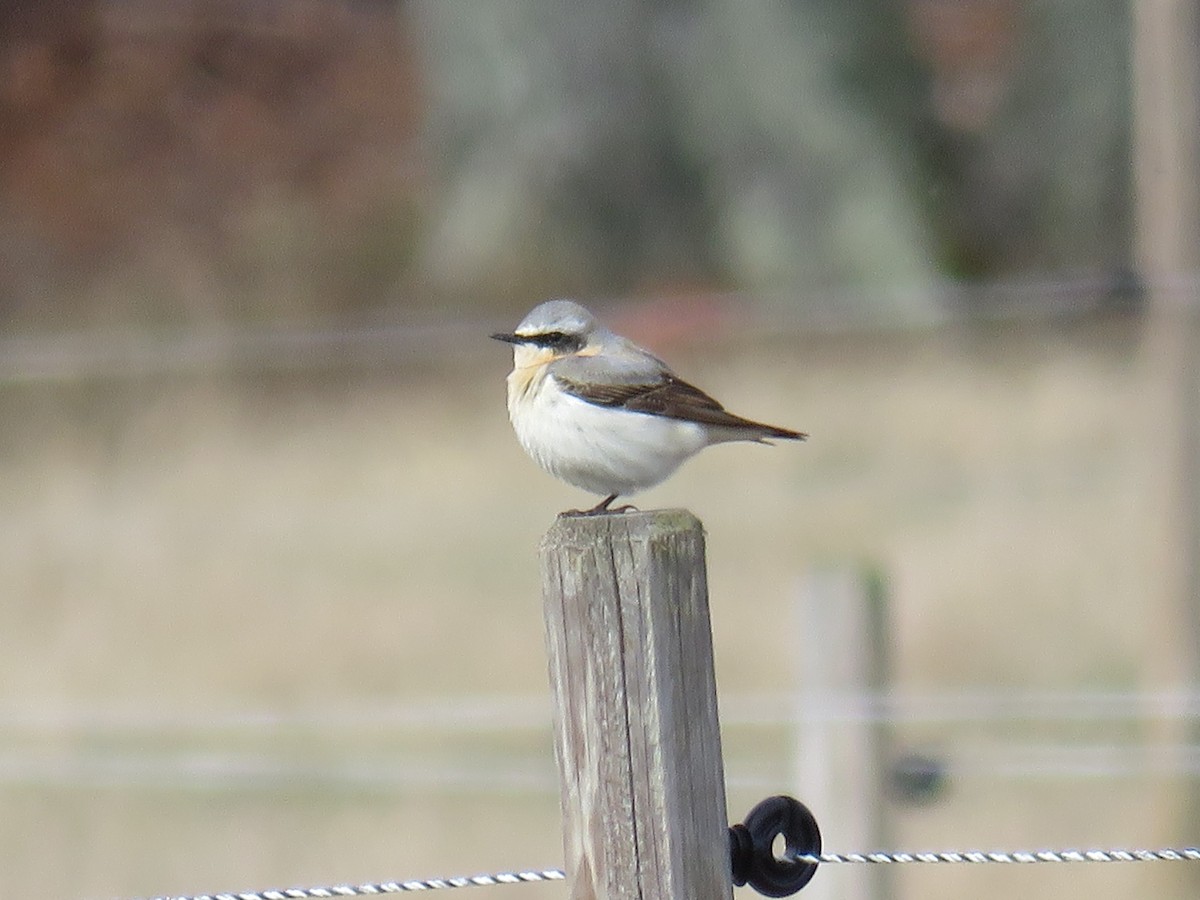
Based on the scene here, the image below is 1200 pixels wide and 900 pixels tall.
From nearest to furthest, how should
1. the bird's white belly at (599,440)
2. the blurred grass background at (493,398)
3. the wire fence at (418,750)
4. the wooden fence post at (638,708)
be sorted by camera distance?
the wooden fence post at (638,708)
the bird's white belly at (599,440)
the wire fence at (418,750)
the blurred grass background at (493,398)

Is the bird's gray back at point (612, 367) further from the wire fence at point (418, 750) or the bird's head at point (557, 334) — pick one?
the wire fence at point (418, 750)

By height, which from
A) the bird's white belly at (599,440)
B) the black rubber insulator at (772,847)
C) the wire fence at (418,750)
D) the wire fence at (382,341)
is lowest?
the wire fence at (418,750)

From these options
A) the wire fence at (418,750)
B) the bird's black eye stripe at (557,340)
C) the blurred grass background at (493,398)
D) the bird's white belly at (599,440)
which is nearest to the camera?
the bird's white belly at (599,440)

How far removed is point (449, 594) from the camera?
978 centimetres

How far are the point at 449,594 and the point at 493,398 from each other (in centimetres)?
336

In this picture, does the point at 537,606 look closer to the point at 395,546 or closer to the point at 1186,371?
the point at 395,546

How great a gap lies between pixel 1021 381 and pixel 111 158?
10.3 metres

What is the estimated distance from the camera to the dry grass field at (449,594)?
712cm

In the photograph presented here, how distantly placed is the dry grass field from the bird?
92 cm

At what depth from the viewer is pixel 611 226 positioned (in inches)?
607

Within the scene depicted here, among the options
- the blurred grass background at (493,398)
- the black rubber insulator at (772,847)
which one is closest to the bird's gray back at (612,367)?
the blurred grass background at (493,398)

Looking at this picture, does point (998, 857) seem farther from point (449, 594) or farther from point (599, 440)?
point (449, 594)

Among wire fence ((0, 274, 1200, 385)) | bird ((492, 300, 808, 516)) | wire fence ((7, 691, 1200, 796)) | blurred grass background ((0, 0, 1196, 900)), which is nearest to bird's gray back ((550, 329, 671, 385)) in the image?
bird ((492, 300, 808, 516))

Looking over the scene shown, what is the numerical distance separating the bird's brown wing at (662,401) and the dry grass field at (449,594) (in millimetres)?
912
